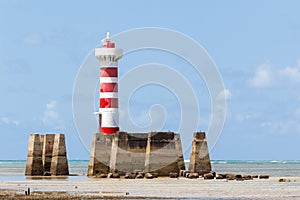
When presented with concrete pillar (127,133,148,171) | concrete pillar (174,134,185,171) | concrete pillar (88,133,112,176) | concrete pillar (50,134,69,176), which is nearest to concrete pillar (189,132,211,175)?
concrete pillar (174,134,185,171)

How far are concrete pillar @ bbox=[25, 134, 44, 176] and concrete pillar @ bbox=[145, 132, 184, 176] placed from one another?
405 inches

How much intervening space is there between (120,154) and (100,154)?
214cm

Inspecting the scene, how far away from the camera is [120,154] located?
210 feet

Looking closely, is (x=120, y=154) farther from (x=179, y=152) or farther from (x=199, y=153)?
(x=199, y=153)

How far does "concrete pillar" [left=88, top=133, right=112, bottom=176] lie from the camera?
214 feet

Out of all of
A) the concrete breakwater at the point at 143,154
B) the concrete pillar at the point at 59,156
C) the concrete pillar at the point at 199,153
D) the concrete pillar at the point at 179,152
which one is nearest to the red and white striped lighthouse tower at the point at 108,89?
the concrete breakwater at the point at 143,154

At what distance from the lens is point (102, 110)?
66562 millimetres

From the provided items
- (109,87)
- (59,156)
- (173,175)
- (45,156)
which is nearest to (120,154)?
(173,175)

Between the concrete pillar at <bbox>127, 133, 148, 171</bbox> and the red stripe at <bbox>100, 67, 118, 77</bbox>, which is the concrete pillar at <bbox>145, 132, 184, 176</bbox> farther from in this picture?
the red stripe at <bbox>100, 67, 118, 77</bbox>

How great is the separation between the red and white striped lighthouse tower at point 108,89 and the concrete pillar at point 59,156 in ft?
13.0

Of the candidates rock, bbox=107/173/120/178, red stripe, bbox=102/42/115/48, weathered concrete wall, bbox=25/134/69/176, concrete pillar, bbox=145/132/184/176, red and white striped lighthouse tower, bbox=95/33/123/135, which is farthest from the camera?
weathered concrete wall, bbox=25/134/69/176

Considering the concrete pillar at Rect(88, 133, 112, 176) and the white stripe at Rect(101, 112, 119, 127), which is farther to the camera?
the white stripe at Rect(101, 112, 119, 127)

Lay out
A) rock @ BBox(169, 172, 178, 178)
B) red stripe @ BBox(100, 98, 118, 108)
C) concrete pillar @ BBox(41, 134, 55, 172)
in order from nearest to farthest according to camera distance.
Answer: rock @ BBox(169, 172, 178, 178) < red stripe @ BBox(100, 98, 118, 108) < concrete pillar @ BBox(41, 134, 55, 172)

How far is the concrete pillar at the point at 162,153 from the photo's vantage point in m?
64.4
